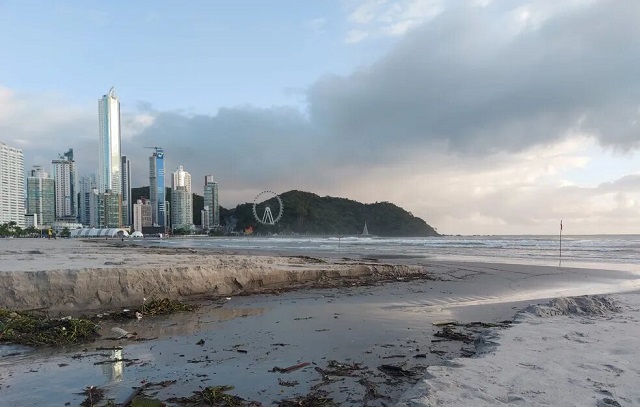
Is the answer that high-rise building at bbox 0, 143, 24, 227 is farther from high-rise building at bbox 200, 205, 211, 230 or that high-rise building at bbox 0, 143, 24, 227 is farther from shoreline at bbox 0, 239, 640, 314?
shoreline at bbox 0, 239, 640, 314

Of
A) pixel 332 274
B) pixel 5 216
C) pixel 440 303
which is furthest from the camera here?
pixel 5 216

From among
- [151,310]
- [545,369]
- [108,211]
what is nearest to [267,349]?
[545,369]

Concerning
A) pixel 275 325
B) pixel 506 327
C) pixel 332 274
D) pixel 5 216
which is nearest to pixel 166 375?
pixel 275 325

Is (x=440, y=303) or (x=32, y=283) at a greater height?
(x=32, y=283)

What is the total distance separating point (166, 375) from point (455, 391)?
141 inches

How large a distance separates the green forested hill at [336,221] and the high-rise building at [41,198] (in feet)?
240

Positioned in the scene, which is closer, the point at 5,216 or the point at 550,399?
the point at 550,399

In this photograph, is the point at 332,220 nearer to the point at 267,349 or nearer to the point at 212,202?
the point at 212,202

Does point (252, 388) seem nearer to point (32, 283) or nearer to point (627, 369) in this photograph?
point (627, 369)

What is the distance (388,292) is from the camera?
13.1 meters

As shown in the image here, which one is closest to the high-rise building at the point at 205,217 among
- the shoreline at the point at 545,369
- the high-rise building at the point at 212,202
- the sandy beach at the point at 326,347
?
the high-rise building at the point at 212,202

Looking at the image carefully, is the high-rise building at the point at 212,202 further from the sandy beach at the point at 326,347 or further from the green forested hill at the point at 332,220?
the sandy beach at the point at 326,347

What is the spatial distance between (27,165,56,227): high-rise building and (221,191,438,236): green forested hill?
240ft

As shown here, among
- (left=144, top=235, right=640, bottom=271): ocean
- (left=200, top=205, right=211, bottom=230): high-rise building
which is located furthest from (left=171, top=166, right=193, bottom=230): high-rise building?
(left=144, top=235, right=640, bottom=271): ocean
